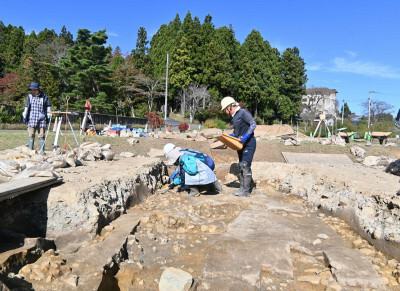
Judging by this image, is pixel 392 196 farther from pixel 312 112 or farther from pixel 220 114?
pixel 312 112

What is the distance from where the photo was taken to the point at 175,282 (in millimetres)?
2156

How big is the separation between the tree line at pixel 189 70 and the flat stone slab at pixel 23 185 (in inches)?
857

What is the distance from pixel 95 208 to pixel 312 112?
4103cm

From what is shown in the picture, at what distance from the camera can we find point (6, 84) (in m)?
25.2

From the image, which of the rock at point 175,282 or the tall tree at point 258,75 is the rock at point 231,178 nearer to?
the rock at point 175,282

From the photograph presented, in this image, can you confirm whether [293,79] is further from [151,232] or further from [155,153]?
[151,232]

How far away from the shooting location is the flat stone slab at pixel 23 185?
249 centimetres

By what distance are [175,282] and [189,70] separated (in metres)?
30.0

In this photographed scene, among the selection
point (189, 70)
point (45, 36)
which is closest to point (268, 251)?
point (189, 70)

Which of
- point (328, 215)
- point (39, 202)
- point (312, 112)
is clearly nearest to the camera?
point (39, 202)

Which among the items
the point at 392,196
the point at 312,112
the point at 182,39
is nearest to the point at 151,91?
the point at 182,39

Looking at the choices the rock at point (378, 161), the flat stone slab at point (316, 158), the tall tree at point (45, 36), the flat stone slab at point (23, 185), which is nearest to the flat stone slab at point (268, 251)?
the flat stone slab at point (23, 185)

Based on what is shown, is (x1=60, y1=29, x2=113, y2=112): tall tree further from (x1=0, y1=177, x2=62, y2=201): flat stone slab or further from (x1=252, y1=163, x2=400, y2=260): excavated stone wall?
(x1=0, y1=177, x2=62, y2=201): flat stone slab

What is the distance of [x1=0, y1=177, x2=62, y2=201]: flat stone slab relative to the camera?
2.49m
